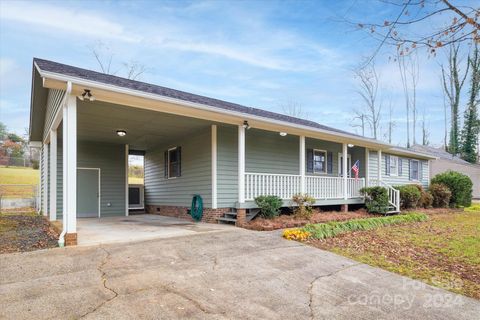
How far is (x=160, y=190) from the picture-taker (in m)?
14.0

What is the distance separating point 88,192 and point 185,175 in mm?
4323

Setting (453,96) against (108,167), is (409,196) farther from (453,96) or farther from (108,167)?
(453,96)

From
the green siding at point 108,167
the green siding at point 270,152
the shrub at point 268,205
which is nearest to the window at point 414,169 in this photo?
the green siding at point 270,152

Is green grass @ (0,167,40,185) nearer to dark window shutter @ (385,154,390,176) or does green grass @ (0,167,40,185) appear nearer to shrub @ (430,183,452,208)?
dark window shutter @ (385,154,390,176)

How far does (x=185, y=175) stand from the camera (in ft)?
39.0

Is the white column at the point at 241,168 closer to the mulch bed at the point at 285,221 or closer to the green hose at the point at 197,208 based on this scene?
the mulch bed at the point at 285,221

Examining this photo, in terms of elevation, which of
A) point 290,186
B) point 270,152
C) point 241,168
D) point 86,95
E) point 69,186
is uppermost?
point 86,95

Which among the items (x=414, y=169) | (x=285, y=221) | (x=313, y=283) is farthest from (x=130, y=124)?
(x=414, y=169)

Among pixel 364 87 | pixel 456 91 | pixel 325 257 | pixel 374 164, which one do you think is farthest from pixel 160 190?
pixel 456 91

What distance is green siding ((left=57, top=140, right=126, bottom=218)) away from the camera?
1312cm

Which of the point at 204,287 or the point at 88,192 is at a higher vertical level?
the point at 88,192

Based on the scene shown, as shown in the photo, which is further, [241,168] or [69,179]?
[241,168]

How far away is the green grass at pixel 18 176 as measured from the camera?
79.8 ft

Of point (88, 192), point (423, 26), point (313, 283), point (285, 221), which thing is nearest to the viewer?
point (423, 26)
